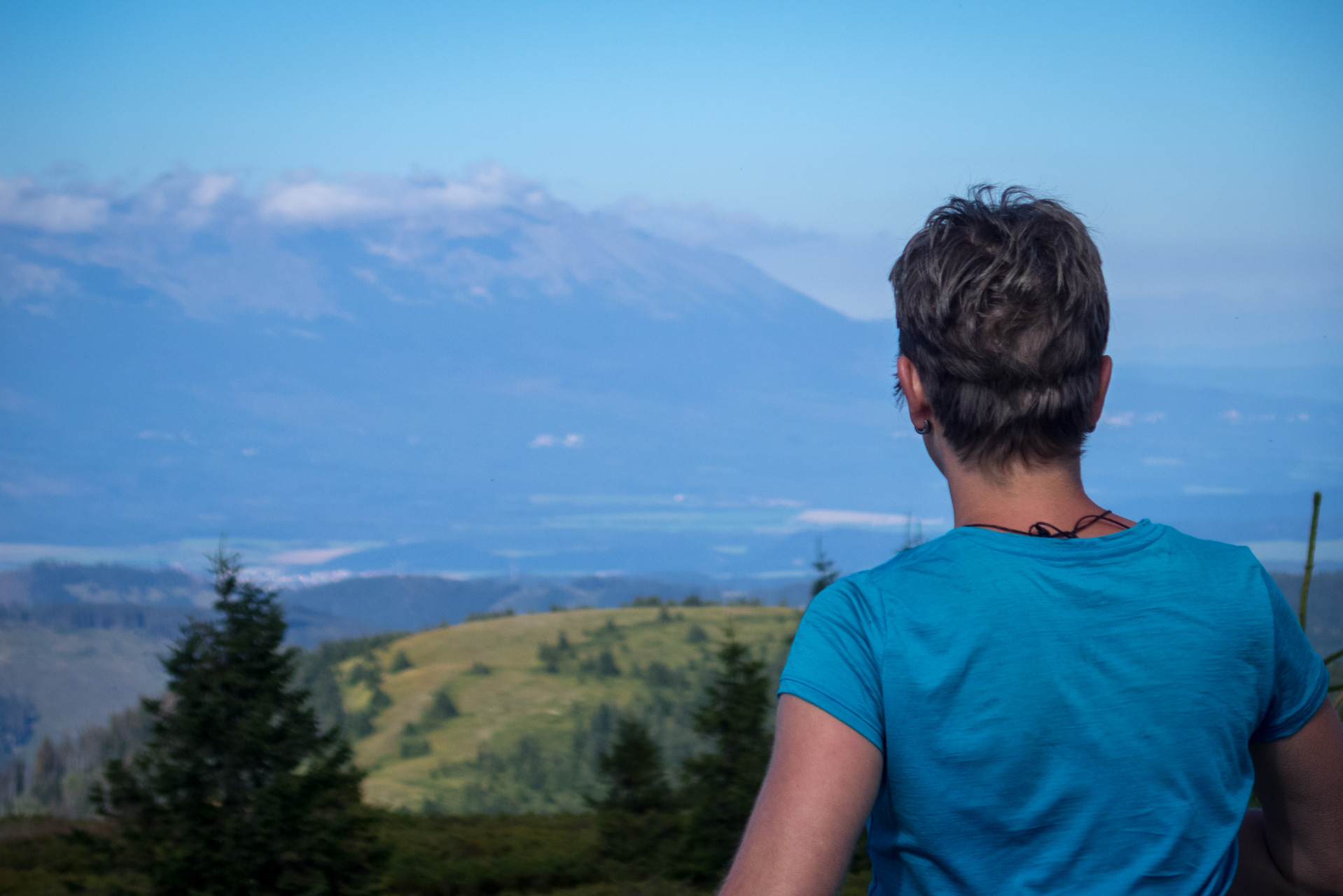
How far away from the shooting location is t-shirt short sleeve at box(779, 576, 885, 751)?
119 cm

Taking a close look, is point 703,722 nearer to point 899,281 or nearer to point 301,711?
point 301,711

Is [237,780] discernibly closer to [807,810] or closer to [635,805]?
[635,805]

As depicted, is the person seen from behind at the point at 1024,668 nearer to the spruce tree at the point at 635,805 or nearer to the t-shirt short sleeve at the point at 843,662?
the t-shirt short sleeve at the point at 843,662

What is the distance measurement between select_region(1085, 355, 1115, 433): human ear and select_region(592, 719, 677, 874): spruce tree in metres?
8.84

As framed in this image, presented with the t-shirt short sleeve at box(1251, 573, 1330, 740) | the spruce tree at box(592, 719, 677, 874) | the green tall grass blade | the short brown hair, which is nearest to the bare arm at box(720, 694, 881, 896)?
the short brown hair

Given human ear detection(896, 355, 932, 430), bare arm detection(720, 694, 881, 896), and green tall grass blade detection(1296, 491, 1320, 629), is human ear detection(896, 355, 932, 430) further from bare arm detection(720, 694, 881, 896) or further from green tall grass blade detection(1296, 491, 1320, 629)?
green tall grass blade detection(1296, 491, 1320, 629)

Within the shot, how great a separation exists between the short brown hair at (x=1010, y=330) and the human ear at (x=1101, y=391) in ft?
0.05

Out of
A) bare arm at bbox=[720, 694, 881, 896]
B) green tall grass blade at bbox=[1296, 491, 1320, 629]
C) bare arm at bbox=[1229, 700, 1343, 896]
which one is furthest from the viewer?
green tall grass blade at bbox=[1296, 491, 1320, 629]

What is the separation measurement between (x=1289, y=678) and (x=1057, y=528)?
0.39 meters

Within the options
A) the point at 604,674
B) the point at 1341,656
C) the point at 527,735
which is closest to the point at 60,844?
the point at 1341,656

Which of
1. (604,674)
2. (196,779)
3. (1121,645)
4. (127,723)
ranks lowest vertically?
(127,723)

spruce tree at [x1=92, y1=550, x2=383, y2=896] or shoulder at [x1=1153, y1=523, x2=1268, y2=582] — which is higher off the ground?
shoulder at [x1=1153, y1=523, x2=1268, y2=582]

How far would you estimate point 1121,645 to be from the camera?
125 cm

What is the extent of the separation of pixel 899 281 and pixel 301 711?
7.17 m
